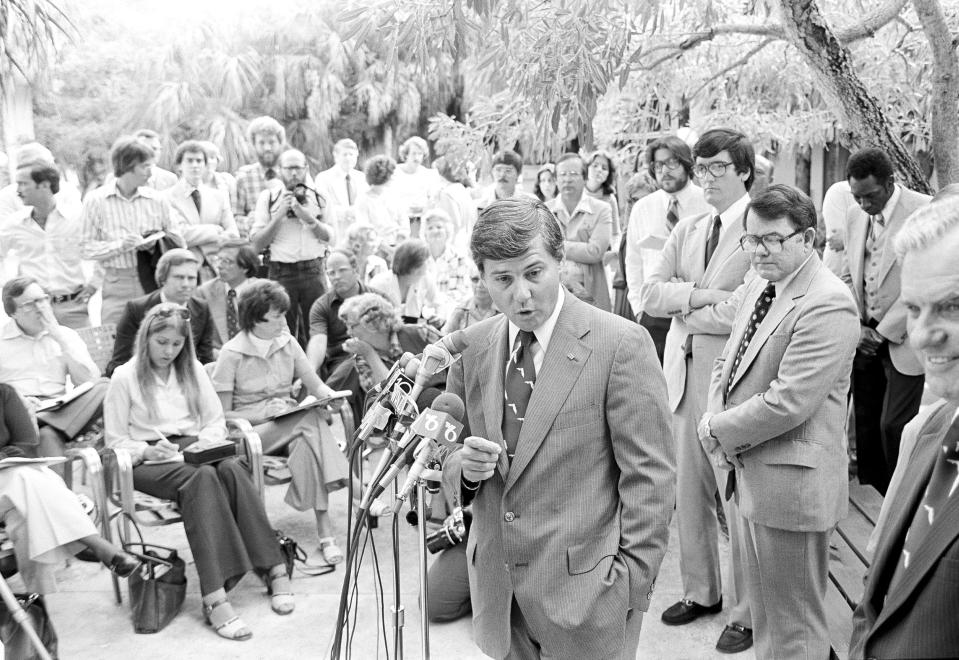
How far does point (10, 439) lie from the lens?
4570 millimetres

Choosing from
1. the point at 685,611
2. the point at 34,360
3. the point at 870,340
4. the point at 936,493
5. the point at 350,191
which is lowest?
the point at 685,611

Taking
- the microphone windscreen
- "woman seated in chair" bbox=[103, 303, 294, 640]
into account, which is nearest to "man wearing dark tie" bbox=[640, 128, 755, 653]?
Answer: "woman seated in chair" bbox=[103, 303, 294, 640]

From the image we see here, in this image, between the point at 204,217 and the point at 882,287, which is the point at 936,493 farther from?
the point at 204,217

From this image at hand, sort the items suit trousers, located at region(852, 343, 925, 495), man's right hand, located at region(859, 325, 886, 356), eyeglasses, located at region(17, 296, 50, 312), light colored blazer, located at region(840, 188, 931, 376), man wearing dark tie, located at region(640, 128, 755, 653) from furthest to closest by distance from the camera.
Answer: eyeglasses, located at region(17, 296, 50, 312), man's right hand, located at region(859, 325, 886, 356), suit trousers, located at region(852, 343, 925, 495), light colored blazer, located at region(840, 188, 931, 376), man wearing dark tie, located at region(640, 128, 755, 653)

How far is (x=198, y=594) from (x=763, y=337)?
316 cm

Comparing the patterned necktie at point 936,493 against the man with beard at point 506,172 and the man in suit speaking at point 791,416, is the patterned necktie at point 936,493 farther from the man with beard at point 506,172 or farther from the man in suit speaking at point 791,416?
the man with beard at point 506,172

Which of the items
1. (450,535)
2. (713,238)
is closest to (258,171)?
(450,535)

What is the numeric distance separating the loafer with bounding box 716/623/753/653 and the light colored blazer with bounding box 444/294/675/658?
180cm

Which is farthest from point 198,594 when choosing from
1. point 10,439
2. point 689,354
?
point 689,354

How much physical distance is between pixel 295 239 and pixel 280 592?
3.05 metres

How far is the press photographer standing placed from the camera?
6875 millimetres

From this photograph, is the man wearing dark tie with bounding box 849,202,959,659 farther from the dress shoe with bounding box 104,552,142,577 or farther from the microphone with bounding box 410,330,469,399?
the dress shoe with bounding box 104,552,142,577

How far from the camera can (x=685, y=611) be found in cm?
429

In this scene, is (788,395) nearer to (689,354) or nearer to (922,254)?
(689,354)
